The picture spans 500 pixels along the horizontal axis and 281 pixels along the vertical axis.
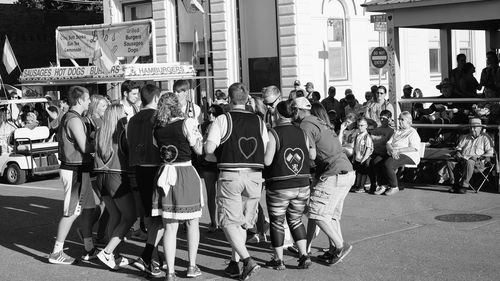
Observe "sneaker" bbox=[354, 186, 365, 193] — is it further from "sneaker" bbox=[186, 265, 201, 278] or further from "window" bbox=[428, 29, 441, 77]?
"window" bbox=[428, 29, 441, 77]

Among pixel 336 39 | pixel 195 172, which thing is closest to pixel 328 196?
pixel 195 172

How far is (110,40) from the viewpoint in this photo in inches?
967

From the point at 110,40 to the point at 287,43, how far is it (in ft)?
17.6

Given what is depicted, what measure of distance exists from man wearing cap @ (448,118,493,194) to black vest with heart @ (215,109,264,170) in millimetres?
6171

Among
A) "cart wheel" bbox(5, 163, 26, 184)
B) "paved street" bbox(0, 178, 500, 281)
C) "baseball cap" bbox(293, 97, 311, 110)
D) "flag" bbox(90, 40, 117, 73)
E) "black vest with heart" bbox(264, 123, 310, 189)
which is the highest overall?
"flag" bbox(90, 40, 117, 73)

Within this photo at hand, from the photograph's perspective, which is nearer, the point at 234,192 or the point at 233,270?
the point at 234,192

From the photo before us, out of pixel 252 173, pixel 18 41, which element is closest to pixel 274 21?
pixel 18 41

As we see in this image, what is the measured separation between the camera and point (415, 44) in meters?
29.8

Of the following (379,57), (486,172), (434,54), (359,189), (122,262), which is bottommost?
(122,262)

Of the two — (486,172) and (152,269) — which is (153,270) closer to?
(152,269)

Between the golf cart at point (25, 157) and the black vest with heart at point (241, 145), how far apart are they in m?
10.9

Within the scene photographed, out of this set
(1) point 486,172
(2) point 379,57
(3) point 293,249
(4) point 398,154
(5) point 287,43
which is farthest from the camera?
(5) point 287,43

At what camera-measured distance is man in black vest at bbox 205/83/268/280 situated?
29.2 ft

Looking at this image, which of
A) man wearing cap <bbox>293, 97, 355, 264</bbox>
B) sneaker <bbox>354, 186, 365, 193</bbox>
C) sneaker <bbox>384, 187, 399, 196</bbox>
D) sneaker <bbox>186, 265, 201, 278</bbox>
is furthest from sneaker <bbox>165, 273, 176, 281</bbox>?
sneaker <bbox>354, 186, 365, 193</bbox>
